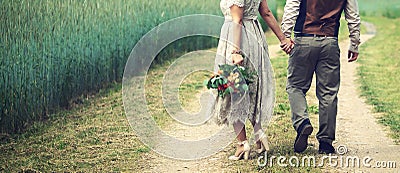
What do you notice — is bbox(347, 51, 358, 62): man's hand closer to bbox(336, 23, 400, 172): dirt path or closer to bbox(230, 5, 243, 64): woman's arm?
bbox(336, 23, 400, 172): dirt path

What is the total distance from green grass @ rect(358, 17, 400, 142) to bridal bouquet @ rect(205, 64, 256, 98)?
6.46ft

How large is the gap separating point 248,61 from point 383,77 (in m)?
6.07

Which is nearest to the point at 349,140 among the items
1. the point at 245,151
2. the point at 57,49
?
the point at 245,151

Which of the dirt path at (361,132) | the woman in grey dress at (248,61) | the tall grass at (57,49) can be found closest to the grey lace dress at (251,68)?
the woman in grey dress at (248,61)

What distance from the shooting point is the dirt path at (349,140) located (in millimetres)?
6164

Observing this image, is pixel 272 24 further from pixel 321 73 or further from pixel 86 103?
pixel 86 103

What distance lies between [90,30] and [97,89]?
0.87m

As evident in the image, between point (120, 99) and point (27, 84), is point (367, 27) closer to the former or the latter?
point (120, 99)

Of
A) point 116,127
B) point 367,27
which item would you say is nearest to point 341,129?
point 116,127

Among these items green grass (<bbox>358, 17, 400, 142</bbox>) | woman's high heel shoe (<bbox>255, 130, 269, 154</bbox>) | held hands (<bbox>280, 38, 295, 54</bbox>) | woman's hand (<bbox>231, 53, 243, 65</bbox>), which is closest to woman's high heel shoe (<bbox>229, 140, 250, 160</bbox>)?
woman's high heel shoe (<bbox>255, 130, 269, 154</bbox>)

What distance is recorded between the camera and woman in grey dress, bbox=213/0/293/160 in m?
5.95

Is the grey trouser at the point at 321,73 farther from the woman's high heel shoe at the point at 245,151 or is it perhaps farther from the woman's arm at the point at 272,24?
the woman's high heel shoe at the point at 245,151

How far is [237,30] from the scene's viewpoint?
19.4 ft

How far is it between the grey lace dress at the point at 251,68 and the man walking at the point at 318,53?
0.30m
